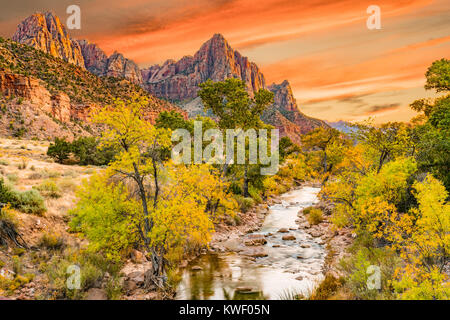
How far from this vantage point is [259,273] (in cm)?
1471

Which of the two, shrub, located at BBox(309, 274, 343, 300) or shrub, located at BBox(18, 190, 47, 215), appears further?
shrub, located at BBox(18, 190, 47, 215)

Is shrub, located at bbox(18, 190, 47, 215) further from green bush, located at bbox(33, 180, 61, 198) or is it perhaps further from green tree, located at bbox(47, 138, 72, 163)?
green tree, located at bbox(47, 138, 72, 163)

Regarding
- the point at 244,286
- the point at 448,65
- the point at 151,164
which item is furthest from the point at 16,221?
the point at 448,65

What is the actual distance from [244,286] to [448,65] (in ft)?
73.5

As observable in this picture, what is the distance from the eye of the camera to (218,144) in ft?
109

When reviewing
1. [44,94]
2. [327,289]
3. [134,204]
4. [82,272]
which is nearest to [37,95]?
[44,94]

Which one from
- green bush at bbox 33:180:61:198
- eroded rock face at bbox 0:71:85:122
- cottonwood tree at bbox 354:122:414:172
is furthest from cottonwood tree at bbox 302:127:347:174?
eroded rock face at bbox 0:71:85:122

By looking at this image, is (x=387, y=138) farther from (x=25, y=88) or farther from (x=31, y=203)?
(x=25, y=88)

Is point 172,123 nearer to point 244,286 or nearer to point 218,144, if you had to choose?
point 218,144

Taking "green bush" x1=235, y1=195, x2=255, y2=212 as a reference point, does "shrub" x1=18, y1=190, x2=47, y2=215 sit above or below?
above

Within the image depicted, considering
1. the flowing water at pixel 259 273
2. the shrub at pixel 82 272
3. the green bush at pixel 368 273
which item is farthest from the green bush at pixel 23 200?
the green bush at pixel 368 273

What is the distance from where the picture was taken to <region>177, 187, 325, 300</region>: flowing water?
12.1 m

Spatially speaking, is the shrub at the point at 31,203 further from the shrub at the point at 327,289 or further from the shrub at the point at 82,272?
the shrub at the point at 327,289

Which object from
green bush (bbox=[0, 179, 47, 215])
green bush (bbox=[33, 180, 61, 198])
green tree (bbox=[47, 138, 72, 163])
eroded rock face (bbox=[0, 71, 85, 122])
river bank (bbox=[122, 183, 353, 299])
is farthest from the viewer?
eroded rock face (bbox=[0, 71, 85, 122])
